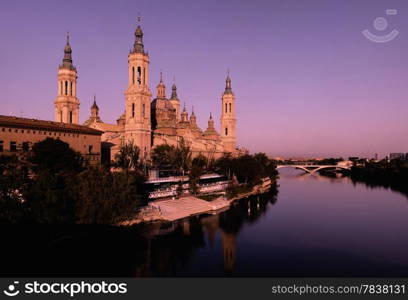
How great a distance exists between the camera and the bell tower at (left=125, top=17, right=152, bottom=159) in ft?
240

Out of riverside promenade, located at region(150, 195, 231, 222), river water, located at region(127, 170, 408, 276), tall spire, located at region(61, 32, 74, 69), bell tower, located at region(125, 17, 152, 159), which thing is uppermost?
tall spire, located at region(61, 32, 74, 69)

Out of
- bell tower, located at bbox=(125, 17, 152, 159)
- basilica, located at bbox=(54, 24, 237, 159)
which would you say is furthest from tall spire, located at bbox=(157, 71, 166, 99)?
bell tower, located at bbox=(125, 17, 152, 159)

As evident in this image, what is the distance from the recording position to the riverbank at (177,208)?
40875mm

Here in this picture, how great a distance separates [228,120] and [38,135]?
254ft

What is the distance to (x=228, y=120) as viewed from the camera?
389 feet

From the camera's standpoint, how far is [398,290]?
19.3m

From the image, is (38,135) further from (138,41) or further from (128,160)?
(138,41)

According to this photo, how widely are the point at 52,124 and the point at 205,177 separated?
3159cm

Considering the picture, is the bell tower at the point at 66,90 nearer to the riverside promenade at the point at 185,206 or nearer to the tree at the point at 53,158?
the tree at the point at 53,158

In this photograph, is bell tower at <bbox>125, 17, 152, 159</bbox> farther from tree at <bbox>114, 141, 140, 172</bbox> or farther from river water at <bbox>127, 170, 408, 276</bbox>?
river water at <bbox>127, 170, 408, 276</bbox>

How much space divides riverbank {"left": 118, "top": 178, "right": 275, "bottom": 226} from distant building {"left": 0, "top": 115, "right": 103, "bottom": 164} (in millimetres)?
18661

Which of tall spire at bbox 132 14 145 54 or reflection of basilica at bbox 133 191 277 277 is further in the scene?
tall spire at bbox 132 14 145 54

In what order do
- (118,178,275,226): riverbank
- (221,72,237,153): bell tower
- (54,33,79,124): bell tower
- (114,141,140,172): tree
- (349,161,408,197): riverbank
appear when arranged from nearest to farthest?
(118,178,275,226): riverbank < (114,141,140,172): tree < (54,33,79,124): bell tower < (349,161,408,197): riverbank < (221,72,237,153): bell tower

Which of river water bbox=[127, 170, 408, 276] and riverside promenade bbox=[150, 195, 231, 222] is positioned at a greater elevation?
riverside promenade bbox=[150, 195, 231, 222]
